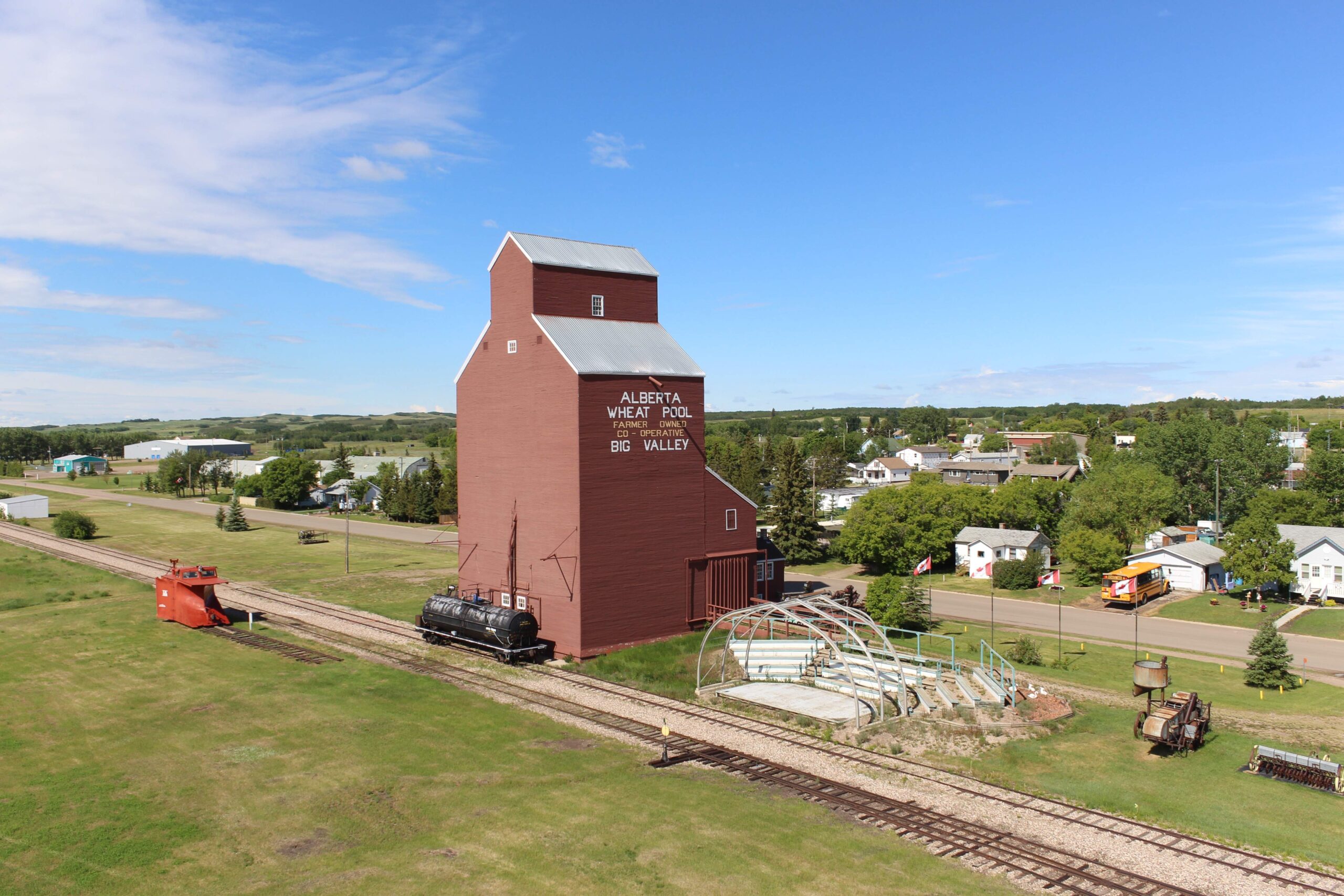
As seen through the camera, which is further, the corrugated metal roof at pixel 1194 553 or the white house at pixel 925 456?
the white house at pixel 925 456

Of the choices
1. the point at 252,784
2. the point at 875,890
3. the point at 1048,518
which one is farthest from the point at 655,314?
the point at 1048,518

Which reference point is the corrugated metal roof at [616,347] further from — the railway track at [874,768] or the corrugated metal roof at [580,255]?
the railway track at [874,768]

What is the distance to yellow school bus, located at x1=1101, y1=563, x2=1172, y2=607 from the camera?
5703 cm

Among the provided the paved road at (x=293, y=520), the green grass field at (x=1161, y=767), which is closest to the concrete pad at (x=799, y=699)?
the green grass field at (x=1161, y=767)

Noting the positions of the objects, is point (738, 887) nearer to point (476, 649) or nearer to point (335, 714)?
point (335, 714)

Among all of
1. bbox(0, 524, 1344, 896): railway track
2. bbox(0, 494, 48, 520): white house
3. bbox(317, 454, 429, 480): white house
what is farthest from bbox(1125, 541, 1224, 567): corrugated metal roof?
bbox(0, 494, 48, 520): white house

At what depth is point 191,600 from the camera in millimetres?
42531

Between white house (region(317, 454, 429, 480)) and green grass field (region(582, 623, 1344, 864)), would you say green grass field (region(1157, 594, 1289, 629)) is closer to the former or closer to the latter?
green grass field (region(582, 623, 1344, 864))

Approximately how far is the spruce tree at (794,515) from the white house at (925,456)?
312 ft

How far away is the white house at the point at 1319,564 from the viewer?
57.4m

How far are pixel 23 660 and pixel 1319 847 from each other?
45.6 meters

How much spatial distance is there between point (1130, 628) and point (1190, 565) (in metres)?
15.5

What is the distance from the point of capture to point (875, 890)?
1700 centimetres

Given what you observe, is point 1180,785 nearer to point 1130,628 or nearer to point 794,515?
point 1130,628
